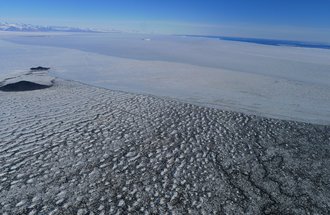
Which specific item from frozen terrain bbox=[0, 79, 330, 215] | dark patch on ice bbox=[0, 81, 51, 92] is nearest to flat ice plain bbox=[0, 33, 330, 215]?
frozen terrain bbox=[0, 79, 330, 215]

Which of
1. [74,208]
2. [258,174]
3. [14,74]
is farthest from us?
[14,74]

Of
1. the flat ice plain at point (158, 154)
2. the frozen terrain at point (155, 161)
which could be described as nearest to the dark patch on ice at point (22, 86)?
the flat ice plain at point (158, 154)

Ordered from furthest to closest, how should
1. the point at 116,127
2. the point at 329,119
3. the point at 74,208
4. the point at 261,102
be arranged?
1. the point at 261,102
2. the point at 329,119
3. the point at 116,127
4. the point at 74,208

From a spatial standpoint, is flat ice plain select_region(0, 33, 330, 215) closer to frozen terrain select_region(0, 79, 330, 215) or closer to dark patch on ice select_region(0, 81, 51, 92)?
frozen terrain select_region(0, 79, 330, 215)

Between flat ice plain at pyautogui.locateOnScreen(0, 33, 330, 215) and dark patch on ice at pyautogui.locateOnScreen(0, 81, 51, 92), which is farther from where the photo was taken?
dark patch on ice at pyautogui.locateOnScreen(0, 81, 51, 92)

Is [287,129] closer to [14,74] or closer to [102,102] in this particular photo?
[102,102]

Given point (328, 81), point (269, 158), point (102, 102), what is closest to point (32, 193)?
point (269, 158)

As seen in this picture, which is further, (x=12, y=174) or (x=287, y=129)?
(x=287, y=129)
